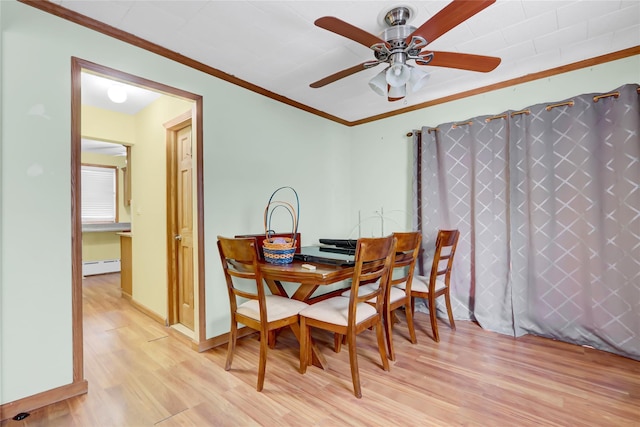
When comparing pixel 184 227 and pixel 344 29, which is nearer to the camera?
pixel 344 29

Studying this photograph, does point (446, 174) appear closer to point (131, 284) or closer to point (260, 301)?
point (260, 301)

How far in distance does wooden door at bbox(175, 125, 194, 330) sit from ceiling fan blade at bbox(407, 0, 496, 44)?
2256mm

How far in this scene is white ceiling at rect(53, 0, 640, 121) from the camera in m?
1.79

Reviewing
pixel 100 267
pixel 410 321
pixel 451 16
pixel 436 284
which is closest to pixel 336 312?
pixel 410 321

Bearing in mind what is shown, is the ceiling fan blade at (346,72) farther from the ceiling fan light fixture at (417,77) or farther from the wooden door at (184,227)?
the wooden door at (184,227)

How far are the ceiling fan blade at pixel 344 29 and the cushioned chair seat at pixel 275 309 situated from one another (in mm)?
1696

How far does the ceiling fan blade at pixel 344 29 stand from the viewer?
1435 millimetres

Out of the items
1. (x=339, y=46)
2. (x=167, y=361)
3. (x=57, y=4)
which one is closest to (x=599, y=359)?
(x=339, y=46)

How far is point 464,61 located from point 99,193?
661 centimetres

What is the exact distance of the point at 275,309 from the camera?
1971 mm

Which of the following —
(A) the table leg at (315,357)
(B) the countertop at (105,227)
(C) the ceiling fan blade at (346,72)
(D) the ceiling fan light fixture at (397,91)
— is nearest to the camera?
(C) the ceiling fan blade at (346,72)

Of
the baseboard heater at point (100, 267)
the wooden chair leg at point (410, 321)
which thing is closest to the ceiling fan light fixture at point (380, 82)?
the wooden chair leg at point (410, 321)

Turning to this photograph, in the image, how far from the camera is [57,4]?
173 cm

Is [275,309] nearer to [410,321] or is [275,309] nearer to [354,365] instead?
Answer: [354,365]
